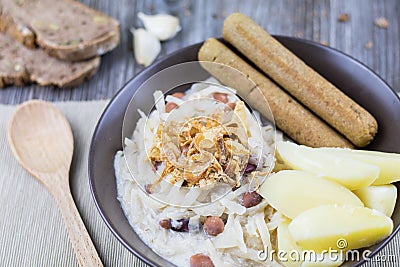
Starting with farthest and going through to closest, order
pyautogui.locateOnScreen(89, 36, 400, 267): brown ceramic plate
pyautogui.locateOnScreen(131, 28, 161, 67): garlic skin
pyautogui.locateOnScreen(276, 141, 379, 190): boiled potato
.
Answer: pyautogui.locateOnScreen(131, 28, 161, 67): garlic skin, pyautogui.locateOnScreen(89, 36, 400, 267): brown ceramic plate, pyautogui.locateOnScreen(276, 141, 379, 190): boiled potato

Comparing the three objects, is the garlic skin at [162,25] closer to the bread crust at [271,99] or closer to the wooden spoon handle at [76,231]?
the bread crust at [271,99]

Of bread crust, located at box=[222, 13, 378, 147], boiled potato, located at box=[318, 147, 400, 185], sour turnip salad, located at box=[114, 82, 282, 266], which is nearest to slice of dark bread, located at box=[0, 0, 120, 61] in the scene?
bread crust, located at box=[222, 13, 378, 147]

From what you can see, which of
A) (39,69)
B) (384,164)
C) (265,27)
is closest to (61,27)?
(39,69)

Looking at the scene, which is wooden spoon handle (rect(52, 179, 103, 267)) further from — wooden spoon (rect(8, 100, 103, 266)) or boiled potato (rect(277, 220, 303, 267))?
boiled potato (rect(277, 220, 303, 267))

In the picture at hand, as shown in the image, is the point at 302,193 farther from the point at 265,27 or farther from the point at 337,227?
the point at 265,27

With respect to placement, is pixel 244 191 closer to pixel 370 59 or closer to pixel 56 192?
pixel 56 192

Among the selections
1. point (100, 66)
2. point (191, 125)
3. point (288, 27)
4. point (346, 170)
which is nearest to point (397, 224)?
point (346, 170)
